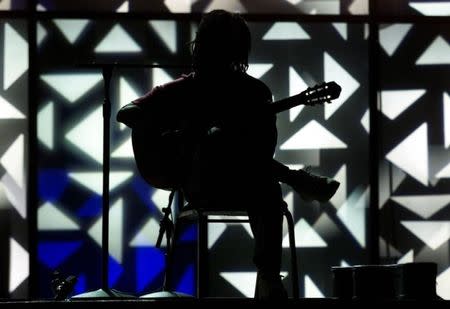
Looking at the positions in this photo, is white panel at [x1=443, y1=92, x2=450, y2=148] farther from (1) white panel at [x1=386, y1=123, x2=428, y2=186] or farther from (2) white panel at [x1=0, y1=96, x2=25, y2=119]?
(2) white panel at [x1=0, y1=96, x2=25, y2=119]

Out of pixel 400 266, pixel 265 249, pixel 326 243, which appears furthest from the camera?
pixel 326 243

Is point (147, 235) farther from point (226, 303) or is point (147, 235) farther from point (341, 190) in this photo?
point (226, 303)

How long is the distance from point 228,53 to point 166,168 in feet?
1.60

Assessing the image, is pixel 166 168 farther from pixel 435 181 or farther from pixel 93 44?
pixel 435 181

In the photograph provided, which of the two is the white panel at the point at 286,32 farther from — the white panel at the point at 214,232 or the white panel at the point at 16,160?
the white panel at the point at 16,160

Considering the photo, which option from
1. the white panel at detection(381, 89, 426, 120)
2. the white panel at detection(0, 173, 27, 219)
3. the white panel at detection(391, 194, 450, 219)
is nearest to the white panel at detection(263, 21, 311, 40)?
the white panel at detection(381, 89, 426, 120)

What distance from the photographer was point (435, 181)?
4484 mm

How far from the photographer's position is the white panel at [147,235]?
436 centimetres

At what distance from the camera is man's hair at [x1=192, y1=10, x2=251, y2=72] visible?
10.7 feet

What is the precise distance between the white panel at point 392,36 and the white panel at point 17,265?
6.91ft

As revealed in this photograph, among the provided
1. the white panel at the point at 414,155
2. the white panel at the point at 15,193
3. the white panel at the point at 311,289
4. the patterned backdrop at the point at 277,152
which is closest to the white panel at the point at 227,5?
the patterned backdrop at the point at 277,152

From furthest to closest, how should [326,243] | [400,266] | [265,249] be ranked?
[326,243]
[400,266]
[265,249]

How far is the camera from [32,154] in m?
4.37

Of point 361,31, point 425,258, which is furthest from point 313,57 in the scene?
point 425,258
